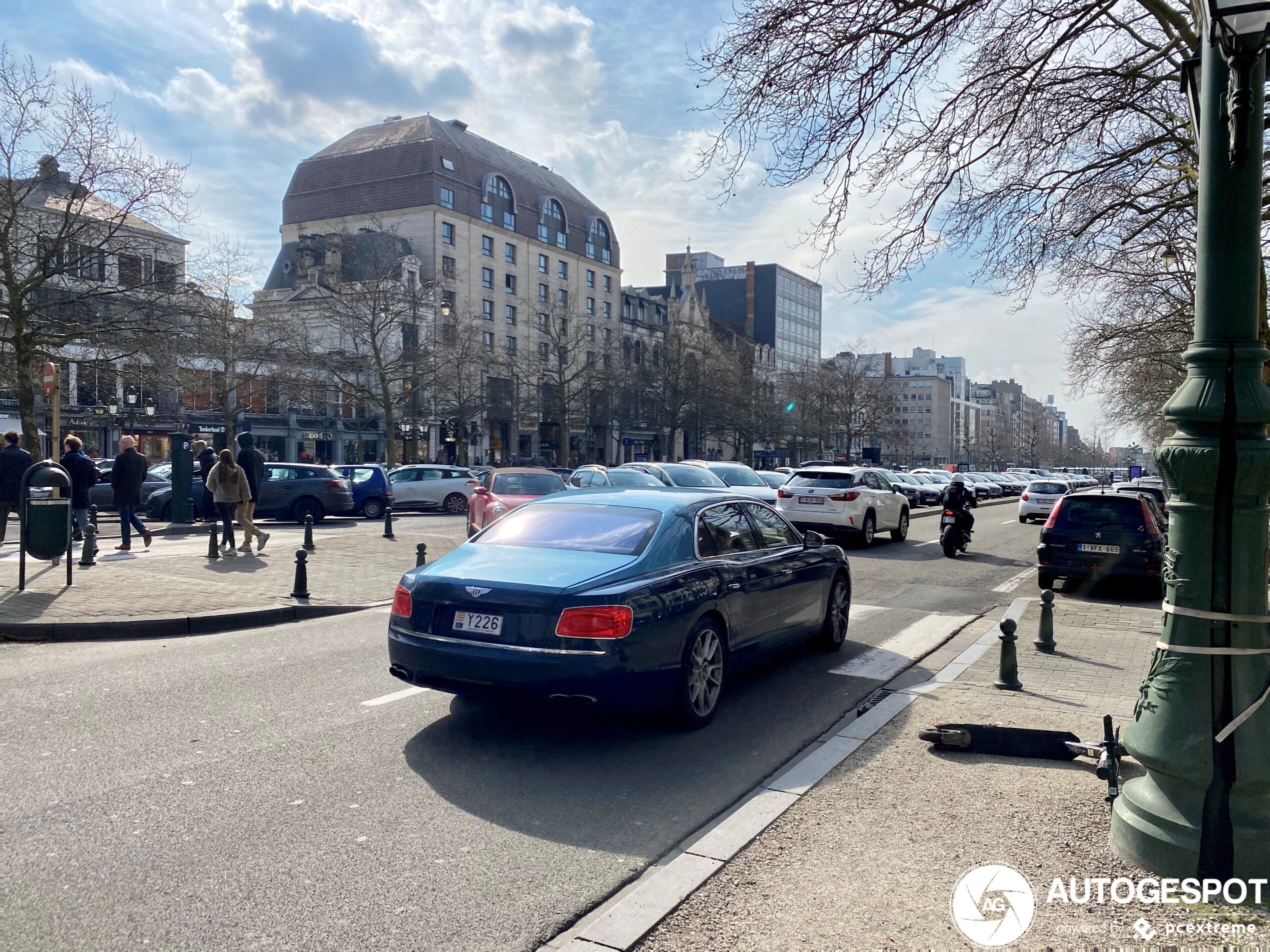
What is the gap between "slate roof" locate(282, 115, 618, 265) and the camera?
67.2 m

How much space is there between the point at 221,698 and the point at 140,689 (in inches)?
27.6

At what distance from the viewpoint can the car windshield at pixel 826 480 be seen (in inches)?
783

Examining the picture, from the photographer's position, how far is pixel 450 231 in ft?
223

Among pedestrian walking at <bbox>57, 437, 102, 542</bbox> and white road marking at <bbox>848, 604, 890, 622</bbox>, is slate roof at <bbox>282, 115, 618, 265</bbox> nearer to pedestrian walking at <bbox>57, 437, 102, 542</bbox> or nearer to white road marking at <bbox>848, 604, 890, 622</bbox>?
pedestrian walking at <bbox>57, 437, 102, 542</bbox>

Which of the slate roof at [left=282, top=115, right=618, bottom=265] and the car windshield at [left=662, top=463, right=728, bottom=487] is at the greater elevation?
the slate roof at [left=282, top=115, right=618, bottom=265]

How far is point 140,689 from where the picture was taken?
21.9ft

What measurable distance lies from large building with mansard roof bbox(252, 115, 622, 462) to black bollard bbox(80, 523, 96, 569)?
149ft

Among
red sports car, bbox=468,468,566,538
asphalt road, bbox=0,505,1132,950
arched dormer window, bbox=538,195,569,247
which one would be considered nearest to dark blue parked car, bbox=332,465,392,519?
red sports car, bbox=468,468,566,538

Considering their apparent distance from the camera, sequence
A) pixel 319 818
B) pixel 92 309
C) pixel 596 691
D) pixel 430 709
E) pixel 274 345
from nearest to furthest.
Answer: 1. pixel 319 818
2. pixel 596 691
3. pixel 430 709
4. pixel 92 309
5. pixel 274 345

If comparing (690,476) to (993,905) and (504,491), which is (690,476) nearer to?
(504,491)

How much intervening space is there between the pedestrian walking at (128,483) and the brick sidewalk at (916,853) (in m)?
13.1

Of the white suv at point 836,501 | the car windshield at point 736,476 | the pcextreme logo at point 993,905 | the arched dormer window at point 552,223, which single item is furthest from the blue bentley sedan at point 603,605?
the arched dormer window at point 552,223

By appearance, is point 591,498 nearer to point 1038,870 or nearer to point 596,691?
point 596,691

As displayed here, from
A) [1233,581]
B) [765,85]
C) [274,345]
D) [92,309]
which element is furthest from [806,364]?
[1233,581]
